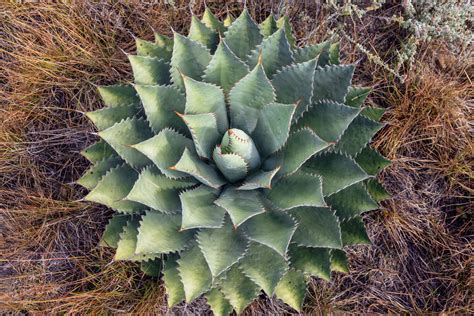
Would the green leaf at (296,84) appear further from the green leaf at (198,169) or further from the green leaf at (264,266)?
the green leaf at (264,266)

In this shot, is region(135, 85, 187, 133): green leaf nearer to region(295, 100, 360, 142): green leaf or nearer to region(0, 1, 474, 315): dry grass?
region(295, 100, 360, 142): green leaf

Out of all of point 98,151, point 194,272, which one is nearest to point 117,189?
point 98,151

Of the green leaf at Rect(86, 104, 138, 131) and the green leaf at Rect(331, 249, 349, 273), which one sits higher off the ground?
the green leaf at Rect(86, 104, 138, 131)

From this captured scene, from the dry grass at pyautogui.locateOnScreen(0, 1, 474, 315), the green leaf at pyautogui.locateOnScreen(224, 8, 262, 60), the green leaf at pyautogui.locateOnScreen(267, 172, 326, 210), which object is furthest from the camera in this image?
the dry grass at pyautogui.locateOnScreen(0, 1, 474, 315)

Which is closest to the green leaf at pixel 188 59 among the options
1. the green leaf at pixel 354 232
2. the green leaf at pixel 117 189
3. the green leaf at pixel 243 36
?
the green leaf at pixel 243 36

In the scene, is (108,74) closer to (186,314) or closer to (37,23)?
(37,23)

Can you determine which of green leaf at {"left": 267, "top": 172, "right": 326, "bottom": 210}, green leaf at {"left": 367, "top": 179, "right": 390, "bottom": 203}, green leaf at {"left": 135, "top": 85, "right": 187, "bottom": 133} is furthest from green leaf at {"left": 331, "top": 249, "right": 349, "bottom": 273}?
green leaf at {"left": 135, "top": 85, "right": 187, "bottom": 133}

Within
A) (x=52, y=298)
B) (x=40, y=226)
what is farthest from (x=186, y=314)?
(x=40, y=226)

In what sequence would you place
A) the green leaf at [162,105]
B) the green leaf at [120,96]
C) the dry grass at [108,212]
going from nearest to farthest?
1. the green leaf at [162,105]
2. the green leaf at [120,96]
3. the dry grass at [108,212]

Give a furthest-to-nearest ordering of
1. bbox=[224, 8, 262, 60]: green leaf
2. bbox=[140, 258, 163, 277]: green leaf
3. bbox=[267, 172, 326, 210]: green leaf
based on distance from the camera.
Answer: bbox=[140, 258, 163, 277]: green leaf → bbox=[224, 8, 262, 60]: green leaf → bbox=[267, 172, 326, 210]: green leaf
